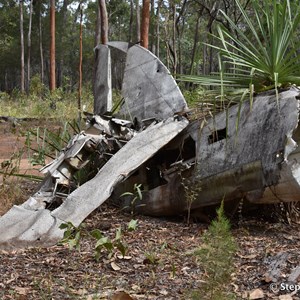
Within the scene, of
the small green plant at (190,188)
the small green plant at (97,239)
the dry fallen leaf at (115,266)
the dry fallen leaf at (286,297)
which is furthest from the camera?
the small green plant at (190,188)

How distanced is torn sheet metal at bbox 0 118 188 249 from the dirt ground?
7.0 inches

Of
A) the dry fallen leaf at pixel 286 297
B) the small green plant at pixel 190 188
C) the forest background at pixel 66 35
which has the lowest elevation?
the dry fallen leaf at pixel 286 297

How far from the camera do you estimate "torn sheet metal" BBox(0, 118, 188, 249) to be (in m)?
4.35

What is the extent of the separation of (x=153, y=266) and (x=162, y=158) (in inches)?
84.5

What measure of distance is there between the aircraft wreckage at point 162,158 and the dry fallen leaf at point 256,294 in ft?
4.36

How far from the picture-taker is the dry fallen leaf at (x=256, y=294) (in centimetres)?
308

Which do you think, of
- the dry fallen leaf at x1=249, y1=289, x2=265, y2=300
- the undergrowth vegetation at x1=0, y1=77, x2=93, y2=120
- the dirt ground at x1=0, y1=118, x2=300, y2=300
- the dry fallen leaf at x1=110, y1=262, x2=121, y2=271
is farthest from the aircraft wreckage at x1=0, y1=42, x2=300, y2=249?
the undergrowth vegetation at x1=0, y1=77, x2=93, y2=120

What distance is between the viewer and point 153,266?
12.1 ft

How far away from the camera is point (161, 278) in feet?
11.3

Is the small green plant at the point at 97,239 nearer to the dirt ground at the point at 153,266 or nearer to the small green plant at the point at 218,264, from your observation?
the dirt ground at the point at 153,266

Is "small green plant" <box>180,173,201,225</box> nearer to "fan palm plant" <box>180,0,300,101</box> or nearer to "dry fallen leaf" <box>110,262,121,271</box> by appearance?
"fan palm plant" <box>180,0,300,101</box>

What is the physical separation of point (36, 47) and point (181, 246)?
149 feet

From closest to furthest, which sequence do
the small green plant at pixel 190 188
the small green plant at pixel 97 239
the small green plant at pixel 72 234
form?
Result: the small green plant at pixel 97 239 → the small green plant at pixel 72 234 → the small green plant at pixel 190 188

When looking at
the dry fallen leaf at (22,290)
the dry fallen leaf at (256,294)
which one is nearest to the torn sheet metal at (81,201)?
the dry fallen leaf at (22,290)
